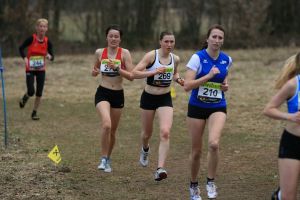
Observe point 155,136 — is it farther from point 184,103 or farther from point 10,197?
point 10,197

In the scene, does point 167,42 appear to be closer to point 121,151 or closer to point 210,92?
point 210,92

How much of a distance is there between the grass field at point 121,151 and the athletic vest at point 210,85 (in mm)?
1176

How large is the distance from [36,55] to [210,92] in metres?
6.48

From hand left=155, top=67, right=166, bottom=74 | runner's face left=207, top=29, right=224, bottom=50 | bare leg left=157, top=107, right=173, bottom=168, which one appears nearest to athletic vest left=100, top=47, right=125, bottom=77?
hand left=155, top=67, right=166, bottom=74

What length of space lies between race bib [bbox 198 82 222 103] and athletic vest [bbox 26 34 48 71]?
6.35m

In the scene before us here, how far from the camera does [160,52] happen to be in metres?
8.07

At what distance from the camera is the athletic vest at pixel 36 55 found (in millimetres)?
12359

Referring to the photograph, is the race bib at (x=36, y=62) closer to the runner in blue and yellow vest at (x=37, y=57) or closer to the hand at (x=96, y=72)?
the runner in blue and yellow vest at (x=37, y=57)

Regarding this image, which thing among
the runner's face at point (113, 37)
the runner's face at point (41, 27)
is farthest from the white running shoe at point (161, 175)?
the runner's face at point (41, 27)

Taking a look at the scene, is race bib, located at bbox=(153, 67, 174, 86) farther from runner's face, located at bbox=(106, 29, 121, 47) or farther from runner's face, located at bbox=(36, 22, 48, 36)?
runner's face, located at bbox=(36, 22, 48, 36)

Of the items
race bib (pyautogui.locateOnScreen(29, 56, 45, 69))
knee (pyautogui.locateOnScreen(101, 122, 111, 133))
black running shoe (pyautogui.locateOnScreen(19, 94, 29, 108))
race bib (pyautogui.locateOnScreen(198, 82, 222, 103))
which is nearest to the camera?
race bib (pyautogui.locateOnScreen(198, 82, 222, 103))

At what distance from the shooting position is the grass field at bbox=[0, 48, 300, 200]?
7.36 m

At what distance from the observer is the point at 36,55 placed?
12398 millimetres

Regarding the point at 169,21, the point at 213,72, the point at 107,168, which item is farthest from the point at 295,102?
the point at 169,21
